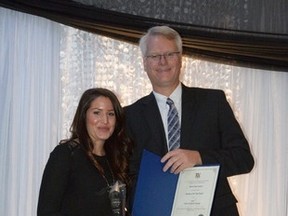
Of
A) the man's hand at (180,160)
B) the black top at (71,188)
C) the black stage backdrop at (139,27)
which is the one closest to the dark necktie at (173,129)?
the man's hand at (180,160)

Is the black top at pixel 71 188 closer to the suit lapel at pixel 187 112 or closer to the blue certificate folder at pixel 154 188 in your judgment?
the blue certificate folder at pixel 154 188

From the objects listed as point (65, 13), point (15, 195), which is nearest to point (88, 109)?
point (65, 13)

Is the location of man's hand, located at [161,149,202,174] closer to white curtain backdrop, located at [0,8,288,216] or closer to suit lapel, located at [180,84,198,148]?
suit lapel, located at [180,84,198,148]

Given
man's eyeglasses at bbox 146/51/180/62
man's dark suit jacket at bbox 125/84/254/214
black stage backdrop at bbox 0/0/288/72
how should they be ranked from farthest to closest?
black stage backdrop at bbox 0/0/288/72 → man's eyeglasses at bbox 146/51/180/62 → man's dark suit jacket at bbox 125/84/254/214

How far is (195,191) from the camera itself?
166cm

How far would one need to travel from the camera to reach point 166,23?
8.49ft

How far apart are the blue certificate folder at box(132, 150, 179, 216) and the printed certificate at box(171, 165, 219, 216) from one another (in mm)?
28

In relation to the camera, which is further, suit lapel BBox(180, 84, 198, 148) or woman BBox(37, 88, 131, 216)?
suit lapel BBox(180, 84, 198, 148)

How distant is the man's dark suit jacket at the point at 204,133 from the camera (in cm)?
180

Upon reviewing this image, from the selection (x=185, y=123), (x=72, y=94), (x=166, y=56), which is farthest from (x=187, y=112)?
(x=72, y=94)

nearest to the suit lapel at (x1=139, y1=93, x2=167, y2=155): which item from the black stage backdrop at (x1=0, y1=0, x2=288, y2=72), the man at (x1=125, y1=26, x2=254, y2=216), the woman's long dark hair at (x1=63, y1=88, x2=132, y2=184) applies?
the man at (x1=125, y1=26, x2=254, y2=216)

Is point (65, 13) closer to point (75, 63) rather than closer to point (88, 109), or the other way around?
point (75, 63)

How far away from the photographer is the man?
1.80m

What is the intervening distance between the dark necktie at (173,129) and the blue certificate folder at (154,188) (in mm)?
A: 166
